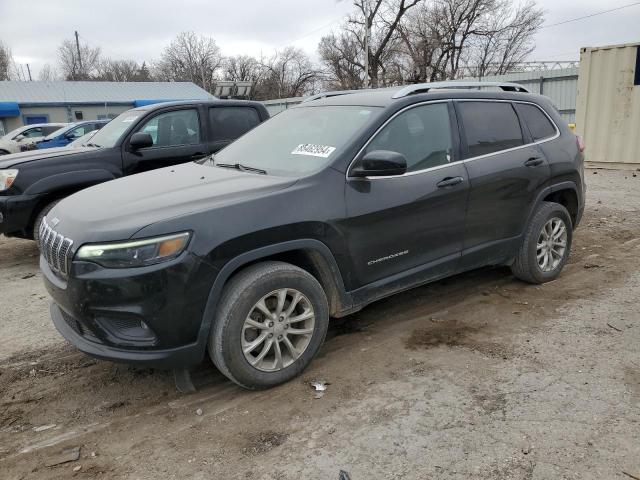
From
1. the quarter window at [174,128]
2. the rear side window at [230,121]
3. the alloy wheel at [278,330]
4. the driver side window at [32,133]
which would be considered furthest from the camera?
the driver side window at [32,133]

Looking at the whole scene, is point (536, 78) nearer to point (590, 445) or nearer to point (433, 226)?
point (433, 226)

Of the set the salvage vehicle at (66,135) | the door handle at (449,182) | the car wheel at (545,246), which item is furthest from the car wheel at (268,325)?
the salvage vehicle at (66,135)

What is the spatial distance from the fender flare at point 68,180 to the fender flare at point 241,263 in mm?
3761

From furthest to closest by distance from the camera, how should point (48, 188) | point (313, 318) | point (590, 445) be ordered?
point (48, 188) < point (313, 318) < point (590, 445)

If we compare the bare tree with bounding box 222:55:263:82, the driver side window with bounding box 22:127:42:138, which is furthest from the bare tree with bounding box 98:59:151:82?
the driver side window with bounding box 22:127:42:138

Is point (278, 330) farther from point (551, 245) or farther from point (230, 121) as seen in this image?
point (230, 121)

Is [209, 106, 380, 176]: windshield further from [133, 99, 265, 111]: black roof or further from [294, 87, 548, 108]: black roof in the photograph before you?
[133, 99, 265, 111]: black roof

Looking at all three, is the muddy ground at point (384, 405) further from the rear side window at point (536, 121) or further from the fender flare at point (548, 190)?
the rear side window at point (536, 121)

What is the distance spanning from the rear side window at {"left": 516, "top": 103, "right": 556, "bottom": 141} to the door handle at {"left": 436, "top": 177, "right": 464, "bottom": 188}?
1175 mm

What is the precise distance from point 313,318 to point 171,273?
98 centimetres

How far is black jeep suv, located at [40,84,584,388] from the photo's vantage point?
2842 mm

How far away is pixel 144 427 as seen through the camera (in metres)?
2.96

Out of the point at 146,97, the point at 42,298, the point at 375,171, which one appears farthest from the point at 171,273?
the point at 146,97

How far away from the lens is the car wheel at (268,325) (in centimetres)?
299
